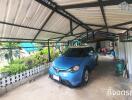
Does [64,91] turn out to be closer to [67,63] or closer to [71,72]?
[71,72]

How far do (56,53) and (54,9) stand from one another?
253 inches

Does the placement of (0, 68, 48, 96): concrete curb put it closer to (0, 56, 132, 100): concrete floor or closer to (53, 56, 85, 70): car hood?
(0, 56, 132, 100): concrete floor

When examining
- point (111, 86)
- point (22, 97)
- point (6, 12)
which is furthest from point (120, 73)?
point (6, 12)

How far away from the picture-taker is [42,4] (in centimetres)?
378

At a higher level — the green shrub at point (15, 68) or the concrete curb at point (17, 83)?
the green shrub at point (15, 68)

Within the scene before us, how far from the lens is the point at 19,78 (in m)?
5.86

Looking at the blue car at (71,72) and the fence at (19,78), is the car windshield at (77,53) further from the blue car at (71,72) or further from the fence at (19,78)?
the fence at (19,78)

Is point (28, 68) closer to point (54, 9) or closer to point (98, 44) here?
point (54, 9)

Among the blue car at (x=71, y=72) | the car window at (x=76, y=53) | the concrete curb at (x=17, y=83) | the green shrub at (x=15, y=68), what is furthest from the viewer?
the car window at (x=76, y=53)

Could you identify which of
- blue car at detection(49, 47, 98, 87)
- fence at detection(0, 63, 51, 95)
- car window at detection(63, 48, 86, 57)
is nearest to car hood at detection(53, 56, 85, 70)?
blue car at detection(49, 47, 98, 87)

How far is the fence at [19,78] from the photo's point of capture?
5.06 metres

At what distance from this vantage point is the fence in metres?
5.06

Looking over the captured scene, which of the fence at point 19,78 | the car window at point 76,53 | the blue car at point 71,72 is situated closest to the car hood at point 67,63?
the blue car at point 71,72

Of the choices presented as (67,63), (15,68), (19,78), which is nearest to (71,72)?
(67,63)
